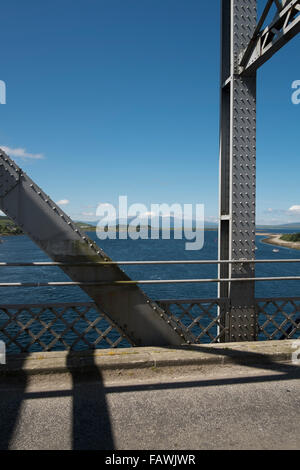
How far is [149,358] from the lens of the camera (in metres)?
4.45

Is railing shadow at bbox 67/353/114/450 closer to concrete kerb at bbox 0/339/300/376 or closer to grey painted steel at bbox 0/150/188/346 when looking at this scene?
concrete kerb at bbox 0/339/300/376

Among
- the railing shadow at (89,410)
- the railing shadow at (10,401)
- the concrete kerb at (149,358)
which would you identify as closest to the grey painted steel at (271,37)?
the concrete kerb at (149,358)

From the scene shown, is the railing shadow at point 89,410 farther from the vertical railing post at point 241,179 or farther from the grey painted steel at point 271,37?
Result: the grey painted steel at point 271,37

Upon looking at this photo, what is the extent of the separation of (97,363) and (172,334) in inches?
51.9

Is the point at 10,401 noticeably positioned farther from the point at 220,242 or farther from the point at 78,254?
the point at 220,242

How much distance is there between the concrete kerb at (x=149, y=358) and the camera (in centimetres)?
419

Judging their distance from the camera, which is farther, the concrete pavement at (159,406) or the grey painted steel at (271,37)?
the grey painted steel at (271,37)

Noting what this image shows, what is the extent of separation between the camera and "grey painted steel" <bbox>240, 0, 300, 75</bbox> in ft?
15.1

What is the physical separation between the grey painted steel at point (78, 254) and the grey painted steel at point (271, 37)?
392 cm

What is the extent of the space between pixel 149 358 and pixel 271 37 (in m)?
5.15

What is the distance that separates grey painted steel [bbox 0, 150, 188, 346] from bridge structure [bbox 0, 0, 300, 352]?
1 cm

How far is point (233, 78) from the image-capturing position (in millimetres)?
5723

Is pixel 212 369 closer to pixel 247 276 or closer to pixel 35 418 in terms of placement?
pixel 247 276
